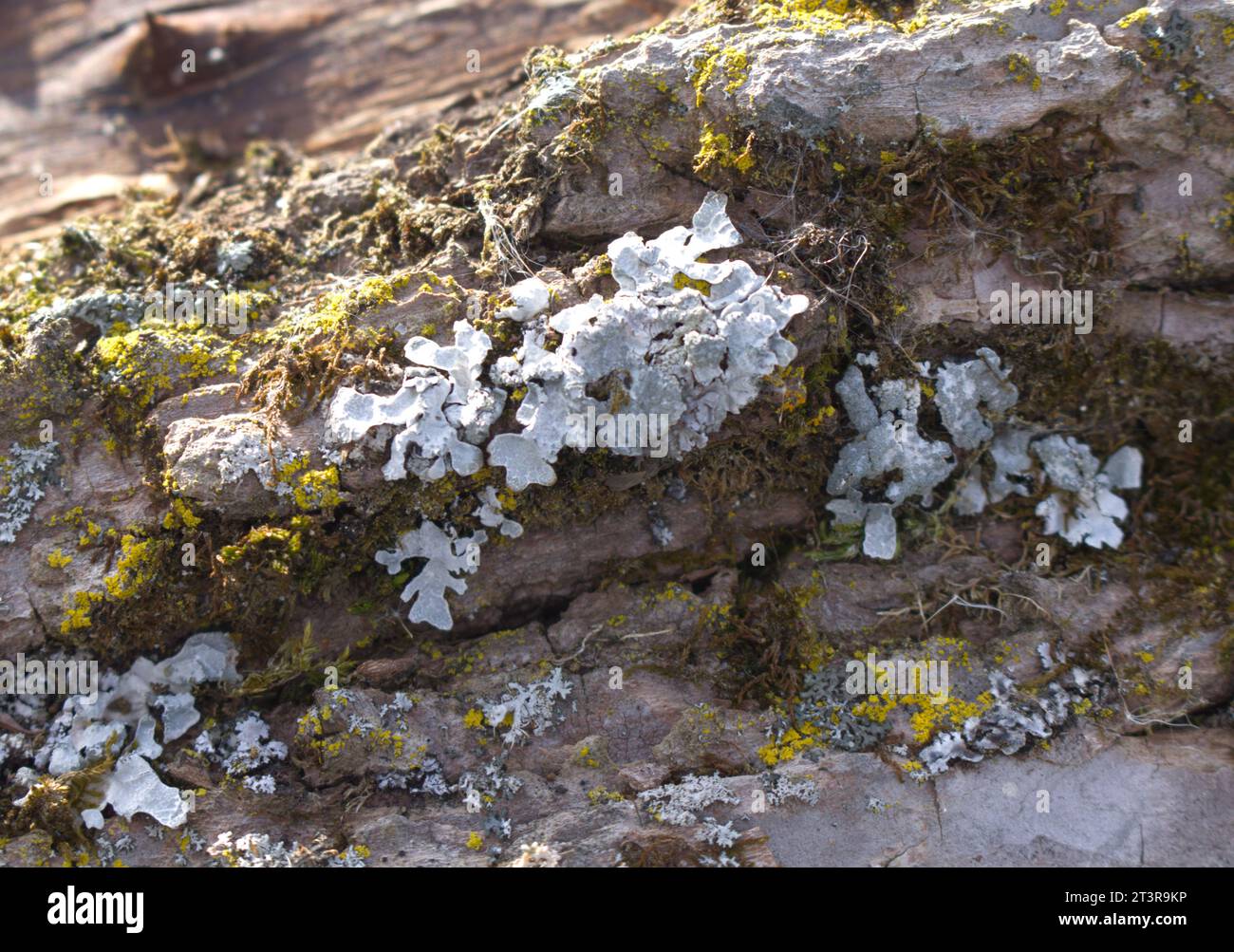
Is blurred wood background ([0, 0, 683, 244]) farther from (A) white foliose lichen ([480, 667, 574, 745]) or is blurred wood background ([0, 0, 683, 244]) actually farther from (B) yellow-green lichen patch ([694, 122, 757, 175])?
(A) white foliose lichen ([480, 667, 574, 745])

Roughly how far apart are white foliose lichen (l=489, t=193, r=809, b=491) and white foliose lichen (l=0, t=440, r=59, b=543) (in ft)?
7.84

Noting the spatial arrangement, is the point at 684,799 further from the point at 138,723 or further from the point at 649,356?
the point at 138,723

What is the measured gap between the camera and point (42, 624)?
177 inches

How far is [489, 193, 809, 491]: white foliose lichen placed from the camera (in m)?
4.22

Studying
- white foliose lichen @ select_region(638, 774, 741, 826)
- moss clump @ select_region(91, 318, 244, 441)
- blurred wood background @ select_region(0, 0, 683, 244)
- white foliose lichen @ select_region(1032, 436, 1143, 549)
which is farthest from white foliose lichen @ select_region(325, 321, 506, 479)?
blurred wood background @ select_region(0, 0, 683, 244)

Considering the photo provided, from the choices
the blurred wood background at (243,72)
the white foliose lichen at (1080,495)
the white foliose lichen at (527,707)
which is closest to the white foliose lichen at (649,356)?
the white foliose lichen at (527,707)

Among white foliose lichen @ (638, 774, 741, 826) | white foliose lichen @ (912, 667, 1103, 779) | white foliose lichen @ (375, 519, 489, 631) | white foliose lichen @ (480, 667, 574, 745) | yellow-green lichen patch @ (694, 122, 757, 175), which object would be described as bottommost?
white foliose lichen @ (912, 667, 1103, 779)

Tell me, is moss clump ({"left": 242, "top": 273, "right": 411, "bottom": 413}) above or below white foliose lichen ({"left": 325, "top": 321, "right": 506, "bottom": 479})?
above

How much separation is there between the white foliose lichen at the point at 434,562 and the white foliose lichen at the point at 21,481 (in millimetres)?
1822

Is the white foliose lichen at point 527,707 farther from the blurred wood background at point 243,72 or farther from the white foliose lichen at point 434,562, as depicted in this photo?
the blurred wood background at point 243,72

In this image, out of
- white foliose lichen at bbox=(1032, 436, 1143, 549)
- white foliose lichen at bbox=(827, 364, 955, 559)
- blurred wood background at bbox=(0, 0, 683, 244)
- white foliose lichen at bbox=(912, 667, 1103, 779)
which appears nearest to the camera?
white foliose lichen at bbox=(912, 667, 1103, 779)

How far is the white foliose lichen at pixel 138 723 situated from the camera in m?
4.17

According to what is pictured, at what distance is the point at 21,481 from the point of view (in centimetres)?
463
